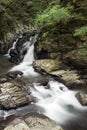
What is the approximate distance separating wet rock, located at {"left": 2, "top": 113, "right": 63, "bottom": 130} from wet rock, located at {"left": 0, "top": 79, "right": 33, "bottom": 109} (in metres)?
1.26

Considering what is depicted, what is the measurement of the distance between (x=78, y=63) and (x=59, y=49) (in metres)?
1.82

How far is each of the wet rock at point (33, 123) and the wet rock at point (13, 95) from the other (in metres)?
1.26

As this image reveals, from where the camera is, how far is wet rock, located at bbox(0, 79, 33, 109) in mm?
11034

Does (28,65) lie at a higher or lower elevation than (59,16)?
lower

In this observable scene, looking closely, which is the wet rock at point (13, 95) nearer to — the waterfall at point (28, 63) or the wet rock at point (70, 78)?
the wet rock at point (70, 78)

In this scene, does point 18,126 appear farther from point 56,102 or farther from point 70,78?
point 70,78

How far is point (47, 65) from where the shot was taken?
15.4 meters

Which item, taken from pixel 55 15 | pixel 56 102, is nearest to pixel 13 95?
pixel 56 102

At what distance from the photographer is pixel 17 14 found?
26422mm

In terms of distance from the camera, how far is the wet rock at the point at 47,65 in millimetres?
15117

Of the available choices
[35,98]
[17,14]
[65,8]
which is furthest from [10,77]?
[17,14]

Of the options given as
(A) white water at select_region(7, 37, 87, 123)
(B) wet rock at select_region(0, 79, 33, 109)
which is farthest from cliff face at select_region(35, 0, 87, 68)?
(B) wet rock at select_region(0, 79, 33, 109)

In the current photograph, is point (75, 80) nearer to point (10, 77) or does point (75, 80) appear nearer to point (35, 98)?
point (35, 98)

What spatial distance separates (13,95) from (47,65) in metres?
4.49
